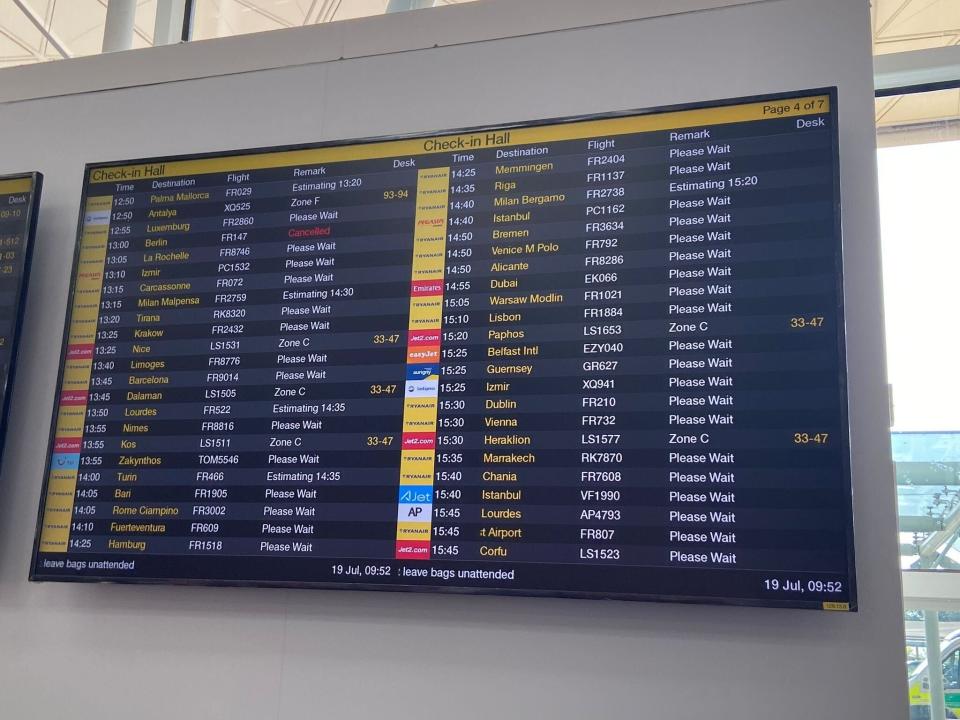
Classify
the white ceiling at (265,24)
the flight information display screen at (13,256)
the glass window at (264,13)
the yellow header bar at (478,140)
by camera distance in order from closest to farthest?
the yellow header bar at (478,140), the flight information display screen at (13,256), the white ceiling at (265,24), the glass window at (264,13)

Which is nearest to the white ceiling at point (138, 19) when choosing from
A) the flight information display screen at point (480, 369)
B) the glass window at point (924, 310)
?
the flight information display screen at point (480, 369)

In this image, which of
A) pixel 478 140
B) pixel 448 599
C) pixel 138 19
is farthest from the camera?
pixel 138 19

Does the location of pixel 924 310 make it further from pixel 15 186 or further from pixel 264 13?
pixel 15 186

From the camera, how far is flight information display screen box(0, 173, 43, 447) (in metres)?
2.33

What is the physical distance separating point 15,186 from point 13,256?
0.75 feet

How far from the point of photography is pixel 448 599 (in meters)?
1.98

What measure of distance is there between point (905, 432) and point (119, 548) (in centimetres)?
216

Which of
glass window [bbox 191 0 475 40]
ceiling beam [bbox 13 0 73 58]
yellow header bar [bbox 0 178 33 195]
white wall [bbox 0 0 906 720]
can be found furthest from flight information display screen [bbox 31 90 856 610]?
ceiling beam [bbox 13 0 73 58]

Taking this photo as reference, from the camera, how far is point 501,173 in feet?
6.99

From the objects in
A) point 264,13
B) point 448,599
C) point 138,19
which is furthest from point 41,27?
point 448,599

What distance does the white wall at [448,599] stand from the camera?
5.88ft

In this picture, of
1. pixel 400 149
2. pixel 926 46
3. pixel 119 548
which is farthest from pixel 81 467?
pixel 926 46

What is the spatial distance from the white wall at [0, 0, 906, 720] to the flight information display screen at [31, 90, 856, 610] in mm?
118

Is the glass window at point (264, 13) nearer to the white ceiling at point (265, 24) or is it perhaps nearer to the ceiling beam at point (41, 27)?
the white ceiling at point (265, 24)
